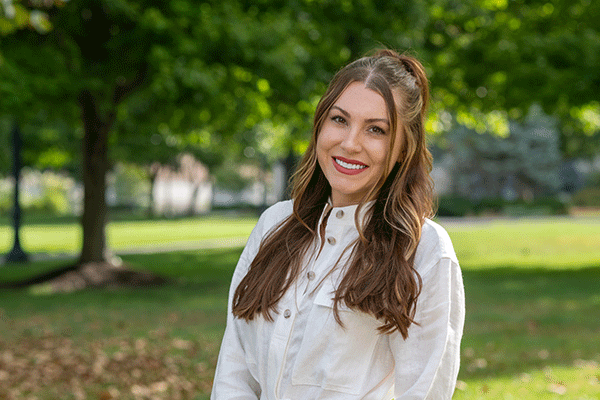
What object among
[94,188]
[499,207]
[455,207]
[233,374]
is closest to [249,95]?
[94,188]

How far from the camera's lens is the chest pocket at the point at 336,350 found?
187cm

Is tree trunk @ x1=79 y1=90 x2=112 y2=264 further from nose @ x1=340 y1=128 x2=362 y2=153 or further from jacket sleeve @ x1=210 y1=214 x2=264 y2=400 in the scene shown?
nose @ x1=340 y1=128 x2=362 y2=153

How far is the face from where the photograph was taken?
1.98m

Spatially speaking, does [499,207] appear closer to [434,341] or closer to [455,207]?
[455,207]

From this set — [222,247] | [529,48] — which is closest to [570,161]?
[222,247]

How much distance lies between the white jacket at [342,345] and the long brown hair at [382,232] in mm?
44

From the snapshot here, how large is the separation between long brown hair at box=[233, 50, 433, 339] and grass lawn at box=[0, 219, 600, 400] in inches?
154

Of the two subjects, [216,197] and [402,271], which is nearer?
[402,271]

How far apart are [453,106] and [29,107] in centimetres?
926

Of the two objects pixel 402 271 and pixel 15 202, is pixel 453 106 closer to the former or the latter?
pixel 15 202

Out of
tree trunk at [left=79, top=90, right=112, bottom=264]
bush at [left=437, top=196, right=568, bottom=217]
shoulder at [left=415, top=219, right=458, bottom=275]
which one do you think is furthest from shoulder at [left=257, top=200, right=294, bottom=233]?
bush at [left=437, top=196, right=568, bottom=217]

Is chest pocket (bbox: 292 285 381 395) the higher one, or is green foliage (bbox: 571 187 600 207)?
chest pocket (bbox: 292 285 381 395)

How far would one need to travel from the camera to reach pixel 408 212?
1.93 metres

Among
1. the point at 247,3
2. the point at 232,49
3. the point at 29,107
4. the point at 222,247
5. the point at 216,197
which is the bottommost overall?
the point at 216,197
